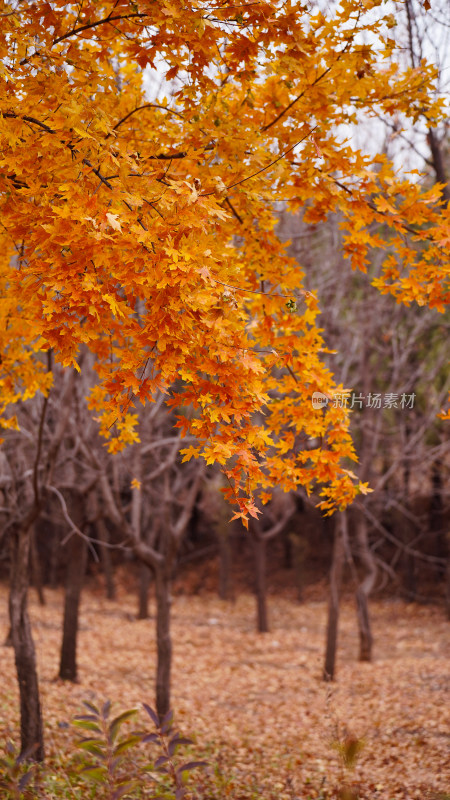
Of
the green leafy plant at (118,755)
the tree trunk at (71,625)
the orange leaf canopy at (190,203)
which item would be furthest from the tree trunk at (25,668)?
the tree trunk at (71,625)

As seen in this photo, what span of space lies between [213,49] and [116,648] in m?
12.6

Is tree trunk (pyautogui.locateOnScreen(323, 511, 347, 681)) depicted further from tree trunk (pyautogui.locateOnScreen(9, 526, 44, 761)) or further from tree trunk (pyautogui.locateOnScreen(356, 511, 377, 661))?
tree trunk (pyautogui.locateOnScreen(9, 526, 44, 761))

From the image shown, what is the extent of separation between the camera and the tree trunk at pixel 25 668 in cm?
605

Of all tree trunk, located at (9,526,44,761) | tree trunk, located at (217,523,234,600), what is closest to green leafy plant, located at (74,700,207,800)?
tree trunk, located at (9,526,44,761)

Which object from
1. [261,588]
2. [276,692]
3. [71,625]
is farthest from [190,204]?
[261,588]

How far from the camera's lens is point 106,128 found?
3.20m

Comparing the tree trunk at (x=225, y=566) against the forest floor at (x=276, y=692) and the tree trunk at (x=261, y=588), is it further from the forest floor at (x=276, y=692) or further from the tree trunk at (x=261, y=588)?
the tree trunk at (x=261, y=588)

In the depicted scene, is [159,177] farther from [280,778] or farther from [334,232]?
[334,232]

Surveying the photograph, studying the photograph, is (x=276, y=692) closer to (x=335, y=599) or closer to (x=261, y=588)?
(x=335, y=599)

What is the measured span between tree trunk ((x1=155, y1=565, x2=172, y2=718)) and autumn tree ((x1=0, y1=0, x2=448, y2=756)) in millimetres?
4837

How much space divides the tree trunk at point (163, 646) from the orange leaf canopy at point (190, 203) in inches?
190

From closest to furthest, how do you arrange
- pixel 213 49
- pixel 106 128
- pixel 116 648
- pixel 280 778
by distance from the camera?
pixel 106 128
pixel 213 49
pixel 280 778
pixel 116 648

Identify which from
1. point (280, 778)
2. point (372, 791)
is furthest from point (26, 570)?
point (372, 791)

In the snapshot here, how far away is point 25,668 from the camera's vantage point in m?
6.19
